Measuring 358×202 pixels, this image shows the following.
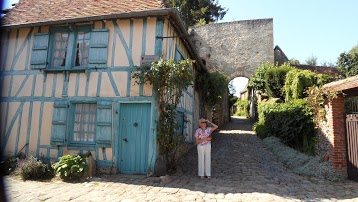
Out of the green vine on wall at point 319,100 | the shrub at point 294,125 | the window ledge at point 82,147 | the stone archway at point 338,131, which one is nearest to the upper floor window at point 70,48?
the window ledge at point 82,147

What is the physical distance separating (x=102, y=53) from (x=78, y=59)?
3.12 feet

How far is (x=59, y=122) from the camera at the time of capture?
282 inches

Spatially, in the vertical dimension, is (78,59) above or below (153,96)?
above

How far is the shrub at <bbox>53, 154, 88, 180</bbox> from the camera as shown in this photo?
6.04 meters

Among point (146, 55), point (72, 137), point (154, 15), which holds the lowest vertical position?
point (72, 137)

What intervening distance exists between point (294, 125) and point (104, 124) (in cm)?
658

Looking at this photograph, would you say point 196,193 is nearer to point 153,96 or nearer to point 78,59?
point 153,96

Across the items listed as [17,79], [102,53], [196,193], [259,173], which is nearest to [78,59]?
[102,53]

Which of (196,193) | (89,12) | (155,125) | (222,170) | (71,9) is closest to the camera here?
(196,193)

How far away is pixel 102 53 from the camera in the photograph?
23.3 ft

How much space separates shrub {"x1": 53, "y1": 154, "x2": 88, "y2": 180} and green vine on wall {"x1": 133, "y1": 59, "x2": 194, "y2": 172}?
1.99m

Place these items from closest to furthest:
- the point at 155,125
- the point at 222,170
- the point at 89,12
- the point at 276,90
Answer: the point at 155,125 → the point at 222,170 → the point at 89,12 → the point at 276,90

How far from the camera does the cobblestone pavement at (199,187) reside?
479cm

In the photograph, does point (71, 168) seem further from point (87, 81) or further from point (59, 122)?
point (87, 81)
